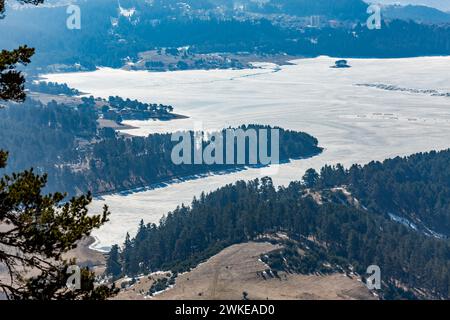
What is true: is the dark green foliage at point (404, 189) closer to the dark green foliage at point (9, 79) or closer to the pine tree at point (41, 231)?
the pine tree at point (41, 231)

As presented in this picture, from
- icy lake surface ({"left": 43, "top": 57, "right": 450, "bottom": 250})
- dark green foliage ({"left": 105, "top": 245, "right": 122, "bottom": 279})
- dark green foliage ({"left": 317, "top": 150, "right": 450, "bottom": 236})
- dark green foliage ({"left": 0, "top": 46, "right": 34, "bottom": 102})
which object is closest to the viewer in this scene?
dark green foliage ({"left": 0, "top": 46, "right": 34, "bottom": 102})

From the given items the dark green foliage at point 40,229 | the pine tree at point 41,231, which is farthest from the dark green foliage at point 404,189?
the dark green foliage at point 40,229

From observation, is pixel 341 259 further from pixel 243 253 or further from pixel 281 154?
pixel 281 154

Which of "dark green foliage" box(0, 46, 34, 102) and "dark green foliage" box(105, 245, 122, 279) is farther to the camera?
"dark green foliage" box(105, 245, 122, 279)

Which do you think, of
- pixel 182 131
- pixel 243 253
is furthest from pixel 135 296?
pixel 182 131

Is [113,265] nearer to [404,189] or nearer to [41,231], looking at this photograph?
[404,189]

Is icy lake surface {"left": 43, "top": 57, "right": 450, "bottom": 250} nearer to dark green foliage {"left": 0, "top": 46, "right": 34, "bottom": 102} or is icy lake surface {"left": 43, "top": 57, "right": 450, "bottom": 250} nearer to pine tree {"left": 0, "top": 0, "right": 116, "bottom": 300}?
dark green foliage {"left": 0, "top": 46, "right": 34, "bottom": 102}

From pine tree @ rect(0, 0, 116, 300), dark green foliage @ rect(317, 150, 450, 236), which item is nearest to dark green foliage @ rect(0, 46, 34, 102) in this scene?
pine tree @ rect(0, 0, 116, 300)

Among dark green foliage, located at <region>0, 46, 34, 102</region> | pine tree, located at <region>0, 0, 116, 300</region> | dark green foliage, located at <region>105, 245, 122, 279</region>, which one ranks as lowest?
dark green foliage, located at <region>105, 245, 122, 279</region>
